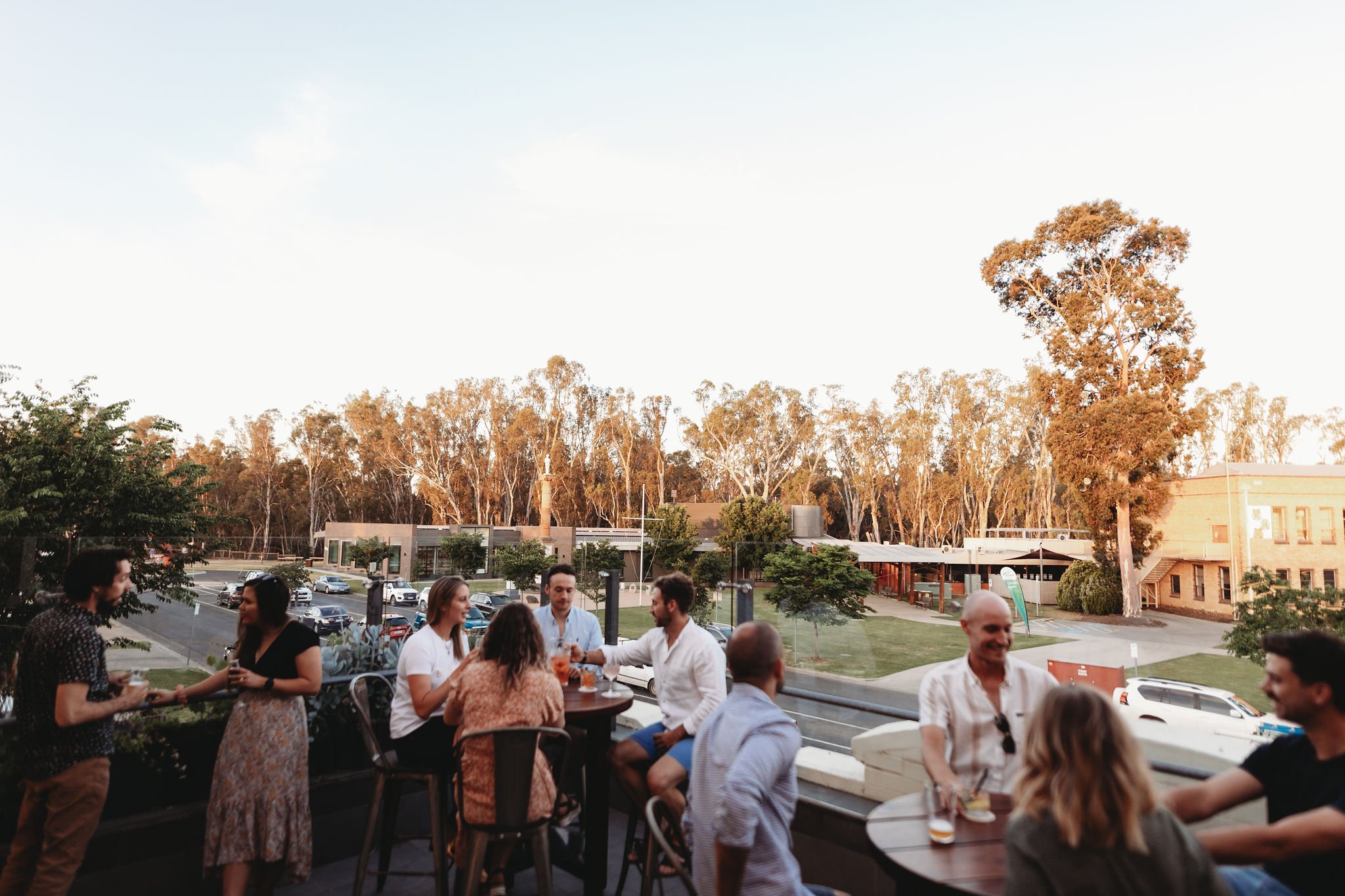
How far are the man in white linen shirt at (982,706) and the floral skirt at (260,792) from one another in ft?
7.19

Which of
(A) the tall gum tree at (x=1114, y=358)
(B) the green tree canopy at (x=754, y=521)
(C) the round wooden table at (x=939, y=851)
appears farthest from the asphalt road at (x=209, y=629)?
(B) the green tree canopy at (x=754, y=521)

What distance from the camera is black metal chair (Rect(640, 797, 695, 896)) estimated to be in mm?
1539

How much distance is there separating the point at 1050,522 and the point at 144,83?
46.7 m

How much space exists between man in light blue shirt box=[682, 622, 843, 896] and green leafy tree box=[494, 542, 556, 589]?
21.4 metres

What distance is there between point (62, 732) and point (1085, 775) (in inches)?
108

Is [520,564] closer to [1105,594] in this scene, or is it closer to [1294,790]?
[1105,594]

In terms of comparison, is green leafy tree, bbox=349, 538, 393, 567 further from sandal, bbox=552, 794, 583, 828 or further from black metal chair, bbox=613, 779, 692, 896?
sandal, bbox=552, 794, 583, 828

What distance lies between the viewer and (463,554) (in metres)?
23.7

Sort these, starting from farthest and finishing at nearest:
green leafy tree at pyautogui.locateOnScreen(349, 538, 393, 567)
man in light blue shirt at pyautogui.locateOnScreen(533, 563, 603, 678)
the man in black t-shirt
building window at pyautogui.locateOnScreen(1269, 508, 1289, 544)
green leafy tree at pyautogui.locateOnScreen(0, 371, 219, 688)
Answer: building window at pyautogui.locateOnScreen(1269, 508, 1289, 544)
green leafy tree at pyautogui.locateOnScreen(349, 538, 393, 567)
green leafy tree at pyautogui.locateOnScreen(0, 371, 219, 688)
man in light blue shirt at pyautogui.locateOnScreen(533, 563, 603, 678)
the man in black t-shirt

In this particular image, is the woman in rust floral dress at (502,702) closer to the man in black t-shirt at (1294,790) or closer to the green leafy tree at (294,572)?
the man in black t-shirt at (1294,790)

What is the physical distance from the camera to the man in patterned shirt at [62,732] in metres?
2.12

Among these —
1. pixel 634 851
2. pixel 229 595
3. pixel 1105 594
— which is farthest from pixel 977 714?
pixel 1105 594

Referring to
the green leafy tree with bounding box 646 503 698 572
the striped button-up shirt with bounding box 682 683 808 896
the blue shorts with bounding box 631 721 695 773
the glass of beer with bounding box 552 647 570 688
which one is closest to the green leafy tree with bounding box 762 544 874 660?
the green leafy tree with bounding box 646 503 698 572

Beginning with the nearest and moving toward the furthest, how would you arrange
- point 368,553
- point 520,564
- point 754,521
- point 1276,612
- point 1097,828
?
point 1097,828 → point 1276,612 → point 368,553 → point 520,564 → point 754,521
